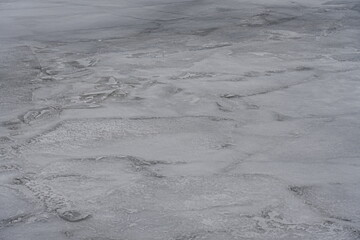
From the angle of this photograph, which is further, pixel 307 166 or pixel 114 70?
pixel 114 70

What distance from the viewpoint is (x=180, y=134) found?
3.29 metres

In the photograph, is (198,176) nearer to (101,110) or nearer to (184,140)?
(184,140)

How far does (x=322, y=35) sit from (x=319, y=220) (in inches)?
167

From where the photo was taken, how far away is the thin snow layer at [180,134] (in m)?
2.33

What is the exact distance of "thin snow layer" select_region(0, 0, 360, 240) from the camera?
2334 mm

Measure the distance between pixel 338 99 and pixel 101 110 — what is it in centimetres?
163

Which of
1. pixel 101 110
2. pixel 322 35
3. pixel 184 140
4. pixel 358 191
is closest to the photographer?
pixel 358 191

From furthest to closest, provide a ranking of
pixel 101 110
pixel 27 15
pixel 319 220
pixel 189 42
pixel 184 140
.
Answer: pixel 27 15
pixel 189 42
pixel 101 110
pixel 184 140
pixel 319 220

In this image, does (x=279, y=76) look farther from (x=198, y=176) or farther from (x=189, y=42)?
(x=198, y=176)

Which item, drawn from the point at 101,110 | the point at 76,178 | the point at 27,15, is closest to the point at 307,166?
the point at 76,178

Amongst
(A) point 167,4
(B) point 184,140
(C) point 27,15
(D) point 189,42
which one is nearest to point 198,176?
(B) point 184,140

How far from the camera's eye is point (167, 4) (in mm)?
8438

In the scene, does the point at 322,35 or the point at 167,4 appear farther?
the point at 167,4

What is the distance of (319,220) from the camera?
2.32 m
